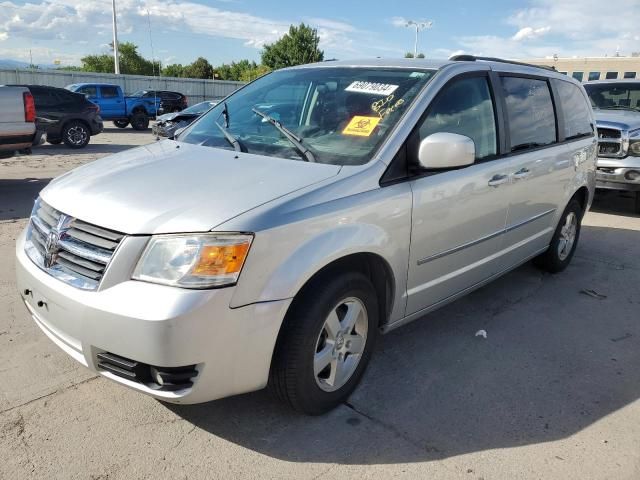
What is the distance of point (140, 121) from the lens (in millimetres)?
22188

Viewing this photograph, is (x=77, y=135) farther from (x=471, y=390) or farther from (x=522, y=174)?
(x=471, y=390)

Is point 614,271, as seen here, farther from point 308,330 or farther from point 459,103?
point 308,330

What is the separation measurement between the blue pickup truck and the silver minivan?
1883cm

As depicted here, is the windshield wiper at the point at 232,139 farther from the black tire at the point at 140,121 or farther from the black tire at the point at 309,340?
the black tire at the point at 140,121

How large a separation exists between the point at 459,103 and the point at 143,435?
8.65 feet

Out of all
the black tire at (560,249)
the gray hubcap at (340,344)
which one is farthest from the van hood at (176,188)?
the black tire at (560,249)

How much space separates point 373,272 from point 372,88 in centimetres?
115

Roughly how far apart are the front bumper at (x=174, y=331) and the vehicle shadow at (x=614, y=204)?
25.4ft

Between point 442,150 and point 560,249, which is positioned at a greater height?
point 442,150

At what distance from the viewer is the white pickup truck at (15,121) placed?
772 centimetres

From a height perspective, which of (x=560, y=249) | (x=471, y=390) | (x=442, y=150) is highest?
(x=442, y=150)

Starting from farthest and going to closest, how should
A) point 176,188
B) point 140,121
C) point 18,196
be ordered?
point 140,121 → point 18,196 → point 176,188

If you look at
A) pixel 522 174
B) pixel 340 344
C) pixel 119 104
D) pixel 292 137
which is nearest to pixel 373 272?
pixel 340 344

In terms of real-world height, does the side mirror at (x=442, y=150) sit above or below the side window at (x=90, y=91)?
below
